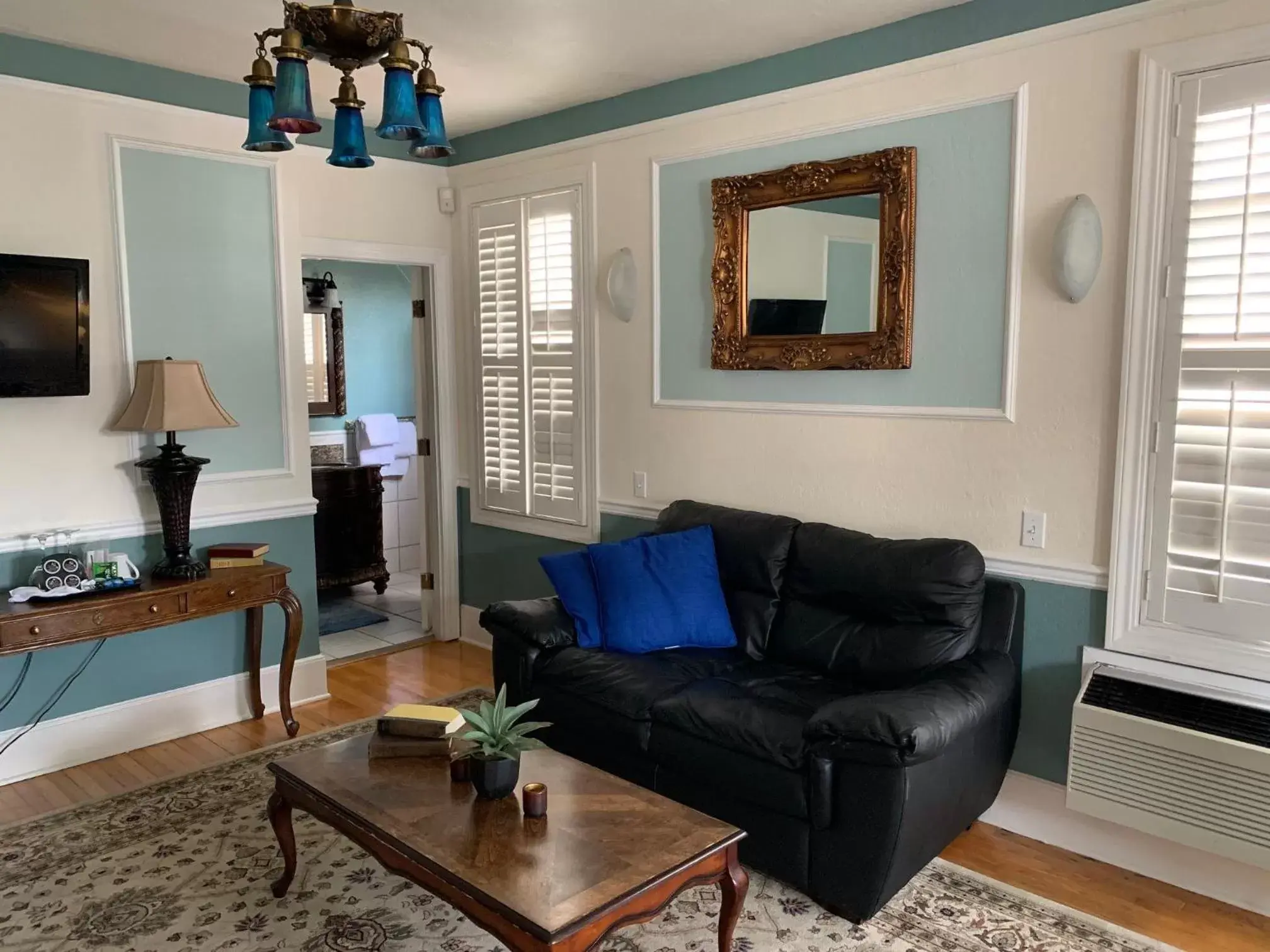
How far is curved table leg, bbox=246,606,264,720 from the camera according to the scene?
161 inches

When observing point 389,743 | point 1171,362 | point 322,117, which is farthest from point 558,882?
point 322,117

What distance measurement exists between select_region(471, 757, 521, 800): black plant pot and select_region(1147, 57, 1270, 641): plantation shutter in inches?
77.3

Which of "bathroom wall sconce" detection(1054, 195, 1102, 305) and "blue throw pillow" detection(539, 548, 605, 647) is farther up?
"bathroom wall sconce" detection(1054, 195, 1102, 305)

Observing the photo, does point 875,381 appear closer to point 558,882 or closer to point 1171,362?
point 1171,362

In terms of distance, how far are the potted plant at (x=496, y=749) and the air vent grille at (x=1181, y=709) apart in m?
1.70

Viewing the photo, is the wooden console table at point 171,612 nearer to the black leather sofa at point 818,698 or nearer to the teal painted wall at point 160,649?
the teal painted wall at point 160,649

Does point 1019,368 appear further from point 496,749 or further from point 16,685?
point 16,685

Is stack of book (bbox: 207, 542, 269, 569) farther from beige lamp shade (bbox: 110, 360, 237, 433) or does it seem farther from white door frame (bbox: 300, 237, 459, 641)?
white door frame (bbox: 300, 237, 459, 641)

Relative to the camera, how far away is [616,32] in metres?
3.35

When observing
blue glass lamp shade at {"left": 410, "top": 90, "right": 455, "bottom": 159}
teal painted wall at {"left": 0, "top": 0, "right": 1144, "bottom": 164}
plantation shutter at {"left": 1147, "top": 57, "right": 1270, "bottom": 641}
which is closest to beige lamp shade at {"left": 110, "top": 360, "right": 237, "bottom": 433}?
teal painted wall at {"left": 0, "top": 0, "right": 1144, "bottom": 164}

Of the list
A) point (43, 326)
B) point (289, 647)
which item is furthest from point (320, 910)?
point (43, 326)

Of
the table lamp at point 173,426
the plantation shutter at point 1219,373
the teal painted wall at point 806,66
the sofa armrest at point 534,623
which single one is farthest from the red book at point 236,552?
the plantation shutter at point 1219,373

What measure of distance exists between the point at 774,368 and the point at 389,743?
1.99 m

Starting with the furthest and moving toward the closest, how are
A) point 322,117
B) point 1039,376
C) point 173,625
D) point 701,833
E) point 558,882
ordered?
point 322,117 < point 173,625 < point 1039,376 < point 701,833 < point 558,882
